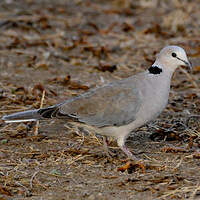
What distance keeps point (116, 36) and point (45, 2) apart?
2827mm

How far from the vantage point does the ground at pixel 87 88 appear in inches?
150

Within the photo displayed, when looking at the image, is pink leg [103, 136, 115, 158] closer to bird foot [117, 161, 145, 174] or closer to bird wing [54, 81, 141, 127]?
bird wing [54, 81, 141, 127]

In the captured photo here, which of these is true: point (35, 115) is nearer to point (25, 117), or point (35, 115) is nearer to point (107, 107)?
point (25, 117)

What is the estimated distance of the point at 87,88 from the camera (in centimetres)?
634

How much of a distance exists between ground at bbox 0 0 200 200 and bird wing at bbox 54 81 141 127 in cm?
33

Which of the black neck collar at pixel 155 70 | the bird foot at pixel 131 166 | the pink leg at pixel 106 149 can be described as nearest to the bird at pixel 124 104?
the black neck collar at pixel 155 70

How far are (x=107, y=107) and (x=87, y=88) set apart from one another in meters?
1.96

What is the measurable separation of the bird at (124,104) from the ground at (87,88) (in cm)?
29

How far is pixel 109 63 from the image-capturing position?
748cm

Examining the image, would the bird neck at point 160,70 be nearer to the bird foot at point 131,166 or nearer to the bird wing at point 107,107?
the bird wing at point 107,107

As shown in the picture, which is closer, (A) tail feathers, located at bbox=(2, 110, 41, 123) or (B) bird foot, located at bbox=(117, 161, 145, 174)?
(B) bird foot, located at bbox=(117, 161, 145, 174)

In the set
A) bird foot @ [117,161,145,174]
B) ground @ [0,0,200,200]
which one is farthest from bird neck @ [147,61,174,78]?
bird foot @ [117,161,145,174]

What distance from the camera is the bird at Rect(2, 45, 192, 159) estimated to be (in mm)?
4293

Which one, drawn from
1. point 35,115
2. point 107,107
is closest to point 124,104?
Answer: point 107,107
